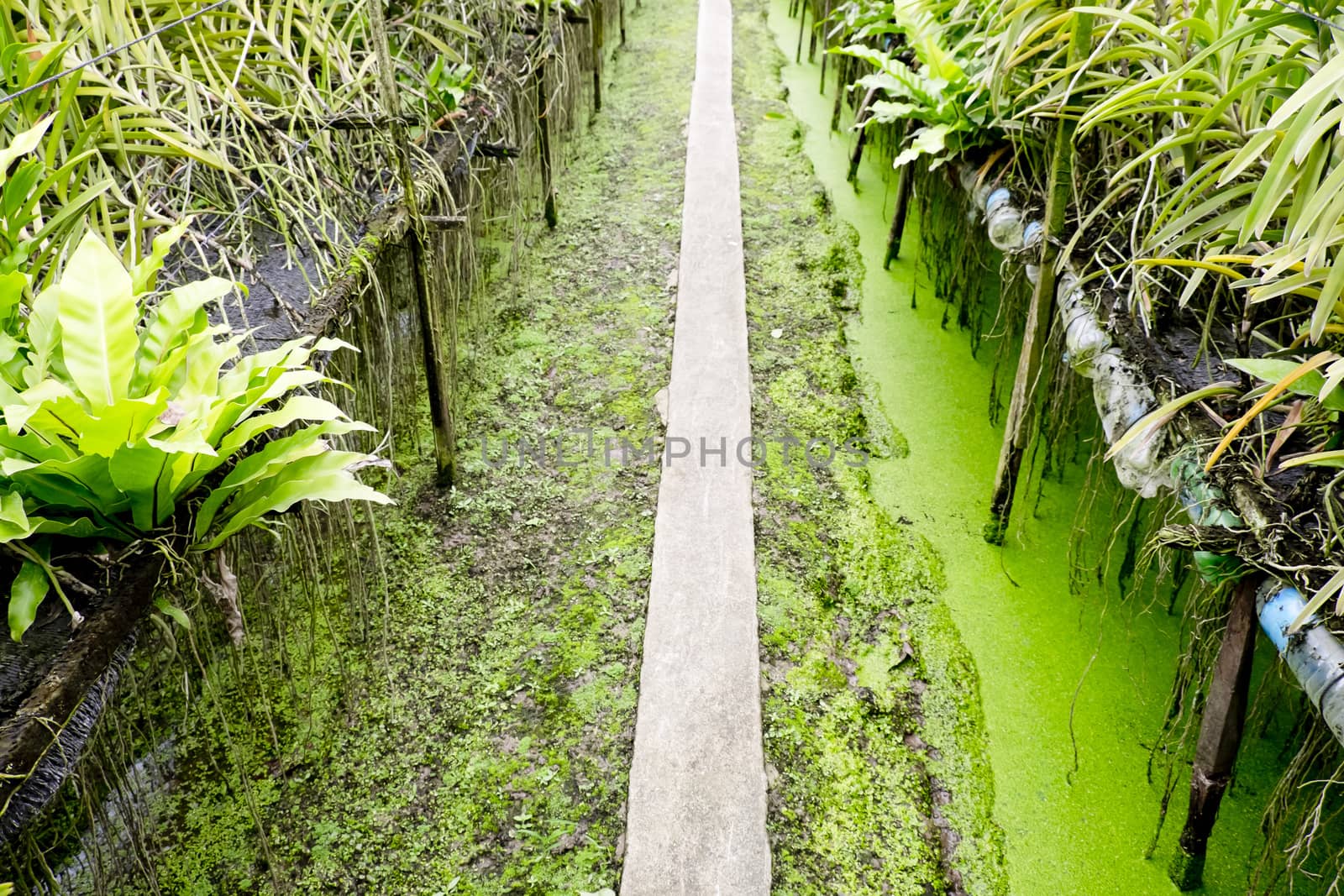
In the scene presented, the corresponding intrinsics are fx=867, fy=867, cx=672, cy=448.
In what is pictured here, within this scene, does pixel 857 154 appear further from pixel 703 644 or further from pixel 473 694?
pixel 473 694

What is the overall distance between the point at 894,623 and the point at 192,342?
1606 mm

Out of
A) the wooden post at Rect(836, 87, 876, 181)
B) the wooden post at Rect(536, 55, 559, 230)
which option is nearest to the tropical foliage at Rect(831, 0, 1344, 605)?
the wooden post at Rect(836, 87, 876, 181)

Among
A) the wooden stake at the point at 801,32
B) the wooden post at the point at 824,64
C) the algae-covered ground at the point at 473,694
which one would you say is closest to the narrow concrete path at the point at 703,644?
the algae-covered ground at the point at 473,694

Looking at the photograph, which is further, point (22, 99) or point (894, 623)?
point (894, 623)

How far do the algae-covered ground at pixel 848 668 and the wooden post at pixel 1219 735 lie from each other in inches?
12.6

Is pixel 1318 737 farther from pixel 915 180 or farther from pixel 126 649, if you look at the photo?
pixel 915 180

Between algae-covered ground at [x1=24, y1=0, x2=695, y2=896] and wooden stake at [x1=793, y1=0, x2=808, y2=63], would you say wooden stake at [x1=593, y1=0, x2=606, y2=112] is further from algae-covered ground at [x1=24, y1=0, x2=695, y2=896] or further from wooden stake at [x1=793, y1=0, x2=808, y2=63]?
algae-covered ground at [x1=24, y1=0, x2=695, y2=896]

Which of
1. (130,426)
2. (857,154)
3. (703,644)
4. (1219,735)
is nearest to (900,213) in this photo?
(857,154)

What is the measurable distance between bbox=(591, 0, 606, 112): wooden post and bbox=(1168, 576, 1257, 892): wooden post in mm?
4396

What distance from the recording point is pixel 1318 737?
1309 mm

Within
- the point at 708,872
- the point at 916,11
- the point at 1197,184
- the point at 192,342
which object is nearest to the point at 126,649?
the point at 192,342

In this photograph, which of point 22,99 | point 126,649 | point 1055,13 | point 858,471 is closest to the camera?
point 126,649

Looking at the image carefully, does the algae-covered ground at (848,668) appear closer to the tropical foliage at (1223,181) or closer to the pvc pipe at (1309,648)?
the pvc pipe at (1309,648)

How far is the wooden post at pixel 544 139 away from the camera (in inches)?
140
